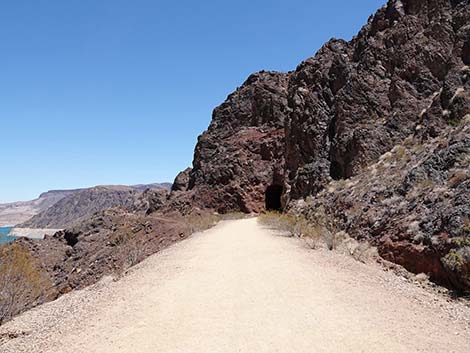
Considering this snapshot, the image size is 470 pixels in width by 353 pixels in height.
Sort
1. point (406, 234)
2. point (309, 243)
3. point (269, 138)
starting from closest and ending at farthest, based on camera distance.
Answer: point (406, 234) → point (309, 243) → point (269, 138)

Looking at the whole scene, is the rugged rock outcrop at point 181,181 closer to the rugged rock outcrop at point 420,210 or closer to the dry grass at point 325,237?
the dry grass at point 325,237

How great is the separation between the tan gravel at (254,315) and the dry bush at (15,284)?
437 millimetres

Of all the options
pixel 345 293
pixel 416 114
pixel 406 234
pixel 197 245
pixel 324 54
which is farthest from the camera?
pixel 324 54

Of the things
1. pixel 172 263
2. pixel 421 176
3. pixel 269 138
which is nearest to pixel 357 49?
pixel 269 138

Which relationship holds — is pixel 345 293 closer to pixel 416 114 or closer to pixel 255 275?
pixel 255 275

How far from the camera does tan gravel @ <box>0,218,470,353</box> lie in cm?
501

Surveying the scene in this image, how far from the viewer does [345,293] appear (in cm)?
729

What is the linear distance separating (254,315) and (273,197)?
34.7m

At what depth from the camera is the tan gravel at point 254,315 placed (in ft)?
16.4

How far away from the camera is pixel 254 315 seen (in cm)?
605

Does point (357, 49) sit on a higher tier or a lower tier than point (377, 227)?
higher

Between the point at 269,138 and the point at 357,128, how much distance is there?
60.9 ft

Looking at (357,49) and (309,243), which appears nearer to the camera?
(309,243)

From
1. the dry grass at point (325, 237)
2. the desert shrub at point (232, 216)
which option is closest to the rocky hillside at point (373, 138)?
the dry grass at point (325, 237)
